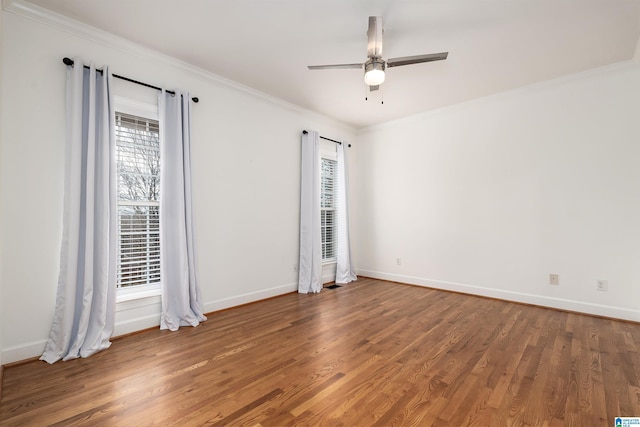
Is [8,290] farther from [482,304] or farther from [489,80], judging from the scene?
[489,80]

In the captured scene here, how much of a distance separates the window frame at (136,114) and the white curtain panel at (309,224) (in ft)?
6.78

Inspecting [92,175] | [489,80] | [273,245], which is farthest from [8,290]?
[489,80]

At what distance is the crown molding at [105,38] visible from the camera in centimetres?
233

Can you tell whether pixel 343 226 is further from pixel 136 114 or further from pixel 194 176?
→ pixel 136 114

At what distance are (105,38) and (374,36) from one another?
2530 mm

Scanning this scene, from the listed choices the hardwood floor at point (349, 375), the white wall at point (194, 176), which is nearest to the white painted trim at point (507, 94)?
the white wall at point (194, 176)

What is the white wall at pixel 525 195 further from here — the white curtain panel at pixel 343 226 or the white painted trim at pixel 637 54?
the white curtain panel at pixel 343 226

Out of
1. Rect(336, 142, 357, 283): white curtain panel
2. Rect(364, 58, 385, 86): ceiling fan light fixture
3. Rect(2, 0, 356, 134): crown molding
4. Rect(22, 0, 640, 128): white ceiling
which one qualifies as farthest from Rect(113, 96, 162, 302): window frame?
Rect(336, 142, 357, 283): white curtain panel

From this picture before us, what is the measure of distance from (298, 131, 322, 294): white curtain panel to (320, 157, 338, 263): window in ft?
1.60

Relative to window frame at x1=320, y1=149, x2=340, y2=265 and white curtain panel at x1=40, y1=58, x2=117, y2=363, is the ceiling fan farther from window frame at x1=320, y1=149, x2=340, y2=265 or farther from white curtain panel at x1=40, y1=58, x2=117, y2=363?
window frame at x1=320, y1=149, x2=340, y2=265

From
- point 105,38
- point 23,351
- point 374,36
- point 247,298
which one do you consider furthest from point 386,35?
point 23,351

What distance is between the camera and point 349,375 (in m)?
2.11

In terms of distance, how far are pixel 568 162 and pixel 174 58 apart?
490 cm

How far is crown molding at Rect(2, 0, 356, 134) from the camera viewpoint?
2334 millimetres
